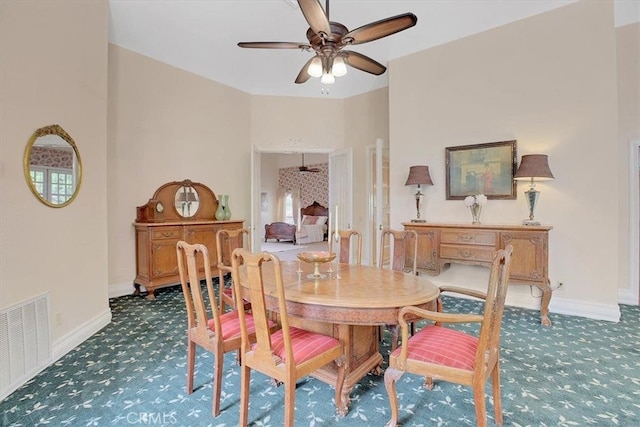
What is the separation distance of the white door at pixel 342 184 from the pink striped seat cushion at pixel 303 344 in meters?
3.96

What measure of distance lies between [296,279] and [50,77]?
2.55 metres

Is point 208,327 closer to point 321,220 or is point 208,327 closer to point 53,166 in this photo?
point 53,166

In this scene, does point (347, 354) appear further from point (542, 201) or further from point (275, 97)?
point (275, 97)

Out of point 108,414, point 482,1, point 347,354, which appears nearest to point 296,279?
point 347,354

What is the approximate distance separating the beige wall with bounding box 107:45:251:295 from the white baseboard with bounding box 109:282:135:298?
1 cm

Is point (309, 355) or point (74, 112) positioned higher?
point (74, 112)

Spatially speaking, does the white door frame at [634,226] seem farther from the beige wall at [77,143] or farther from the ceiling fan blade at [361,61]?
the beige wall at [77,143]

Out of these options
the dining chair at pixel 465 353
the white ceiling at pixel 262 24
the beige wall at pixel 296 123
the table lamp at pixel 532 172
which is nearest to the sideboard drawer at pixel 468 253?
the table lamp at pixel 532 172

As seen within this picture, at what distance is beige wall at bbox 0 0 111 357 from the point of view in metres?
2.22

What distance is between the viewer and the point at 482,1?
362 cm

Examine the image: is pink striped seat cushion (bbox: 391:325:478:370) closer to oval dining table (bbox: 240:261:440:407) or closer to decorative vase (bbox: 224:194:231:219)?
oval dining table (bbox: 240:261:440:407)

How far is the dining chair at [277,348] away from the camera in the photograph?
1593mm

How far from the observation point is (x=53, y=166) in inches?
104

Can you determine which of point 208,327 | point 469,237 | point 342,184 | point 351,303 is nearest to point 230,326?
point 208,327
